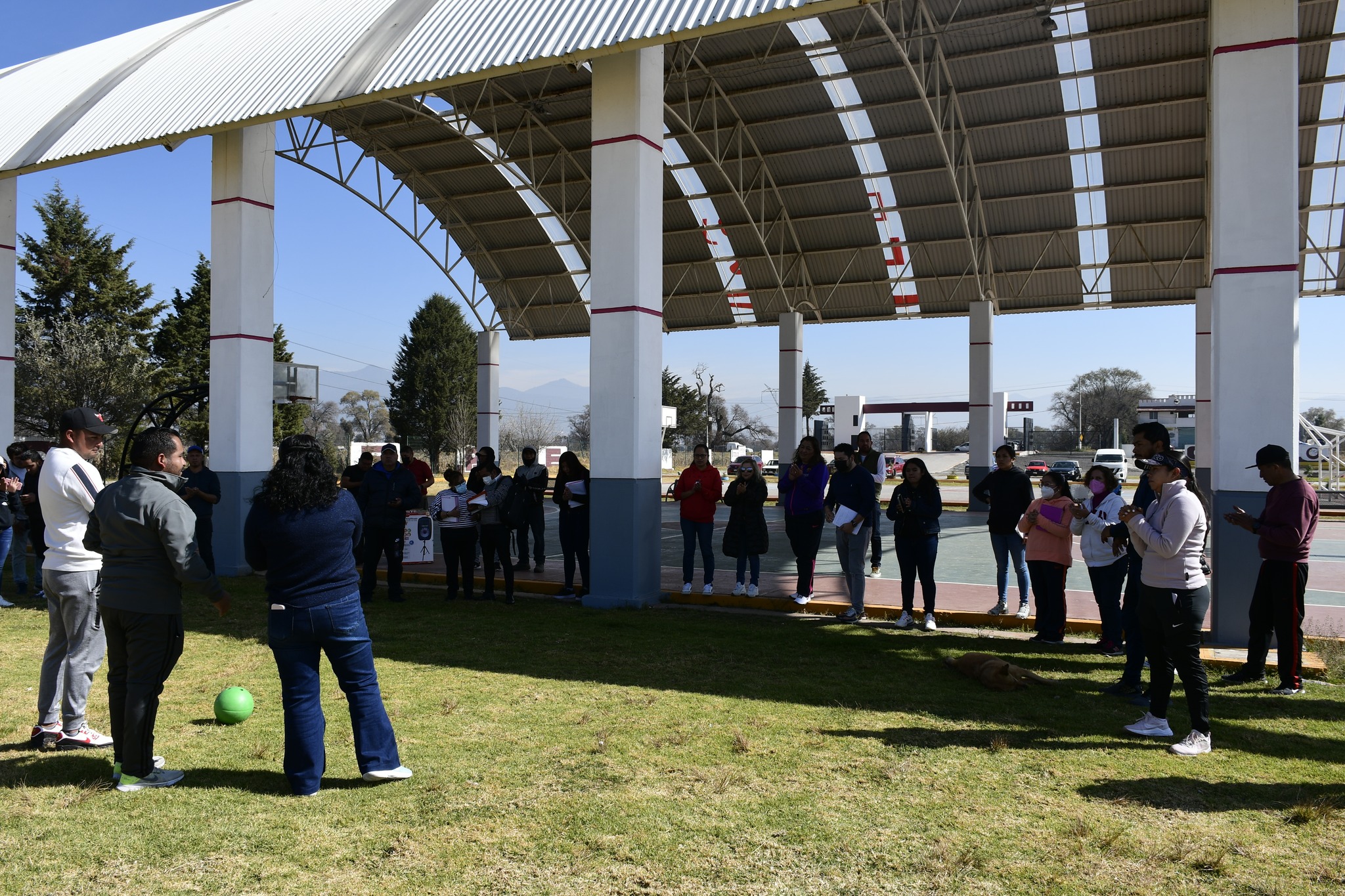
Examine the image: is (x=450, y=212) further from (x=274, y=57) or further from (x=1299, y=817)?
(x=1299, y=817)

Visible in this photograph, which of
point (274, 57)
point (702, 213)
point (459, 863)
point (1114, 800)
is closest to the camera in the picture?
point (459, 863)

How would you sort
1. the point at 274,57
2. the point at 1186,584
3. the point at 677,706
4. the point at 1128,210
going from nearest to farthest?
1. the point at 1186,584
2. the point at 677,706
3. the point at 274,57
4. the point at 1128,210

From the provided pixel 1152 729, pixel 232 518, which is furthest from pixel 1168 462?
pixel 232 518

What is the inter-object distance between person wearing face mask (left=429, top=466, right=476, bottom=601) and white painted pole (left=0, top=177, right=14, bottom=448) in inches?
331

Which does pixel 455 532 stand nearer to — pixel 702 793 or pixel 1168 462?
pixel 702 793

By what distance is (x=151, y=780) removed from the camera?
188 inches

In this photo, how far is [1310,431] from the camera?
29984 millimetres

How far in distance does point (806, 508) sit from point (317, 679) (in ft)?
20.8

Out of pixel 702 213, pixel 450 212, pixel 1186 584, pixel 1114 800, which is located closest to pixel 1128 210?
pixel 702 213

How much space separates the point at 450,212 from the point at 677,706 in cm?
2221

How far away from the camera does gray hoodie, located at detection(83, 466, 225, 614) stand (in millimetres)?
4641

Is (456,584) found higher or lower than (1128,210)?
lower

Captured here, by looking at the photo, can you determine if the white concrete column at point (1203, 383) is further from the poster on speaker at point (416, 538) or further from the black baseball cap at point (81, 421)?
the black baseball cap at point (81, 421)

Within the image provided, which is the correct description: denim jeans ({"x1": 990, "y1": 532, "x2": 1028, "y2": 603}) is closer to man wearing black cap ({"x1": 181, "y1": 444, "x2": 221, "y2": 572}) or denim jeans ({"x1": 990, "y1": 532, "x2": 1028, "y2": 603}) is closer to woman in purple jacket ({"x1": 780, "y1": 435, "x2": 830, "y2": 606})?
woman in purple jacket ({"x1": 780, "y1": 435, "x2": 830, "y2": 606})
